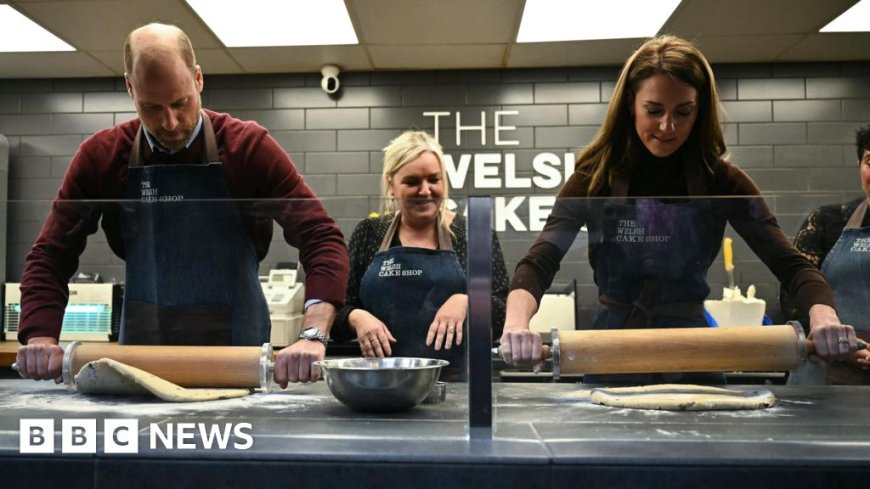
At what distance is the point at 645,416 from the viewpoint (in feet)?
3.46

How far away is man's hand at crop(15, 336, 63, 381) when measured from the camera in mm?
1231

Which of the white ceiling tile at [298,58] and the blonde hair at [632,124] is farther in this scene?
the white ceiling tile at [298,58]

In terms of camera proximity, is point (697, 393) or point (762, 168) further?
point (762, 168)

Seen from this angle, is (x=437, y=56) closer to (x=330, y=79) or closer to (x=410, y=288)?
(x=330, y=79)

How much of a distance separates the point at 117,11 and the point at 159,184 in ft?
6.48

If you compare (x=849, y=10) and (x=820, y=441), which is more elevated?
(x=849, y=10)

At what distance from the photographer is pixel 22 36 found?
136 inches

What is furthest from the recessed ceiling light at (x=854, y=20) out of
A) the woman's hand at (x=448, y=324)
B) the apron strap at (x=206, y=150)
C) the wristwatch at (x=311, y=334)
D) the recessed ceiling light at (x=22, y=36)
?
the recessed ceiling light at (x=22, y=36)

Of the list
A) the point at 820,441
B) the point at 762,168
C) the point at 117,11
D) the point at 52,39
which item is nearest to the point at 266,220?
the point at 820,441

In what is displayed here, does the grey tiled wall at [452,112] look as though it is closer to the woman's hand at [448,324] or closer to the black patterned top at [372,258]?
the black patterned top at [372,258]

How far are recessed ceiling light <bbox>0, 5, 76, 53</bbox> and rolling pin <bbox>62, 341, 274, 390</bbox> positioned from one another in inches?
99.2

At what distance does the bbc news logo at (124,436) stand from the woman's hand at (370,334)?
507mm

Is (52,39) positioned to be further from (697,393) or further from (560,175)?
(697,393)

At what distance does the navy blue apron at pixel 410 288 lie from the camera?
4.37 ft
